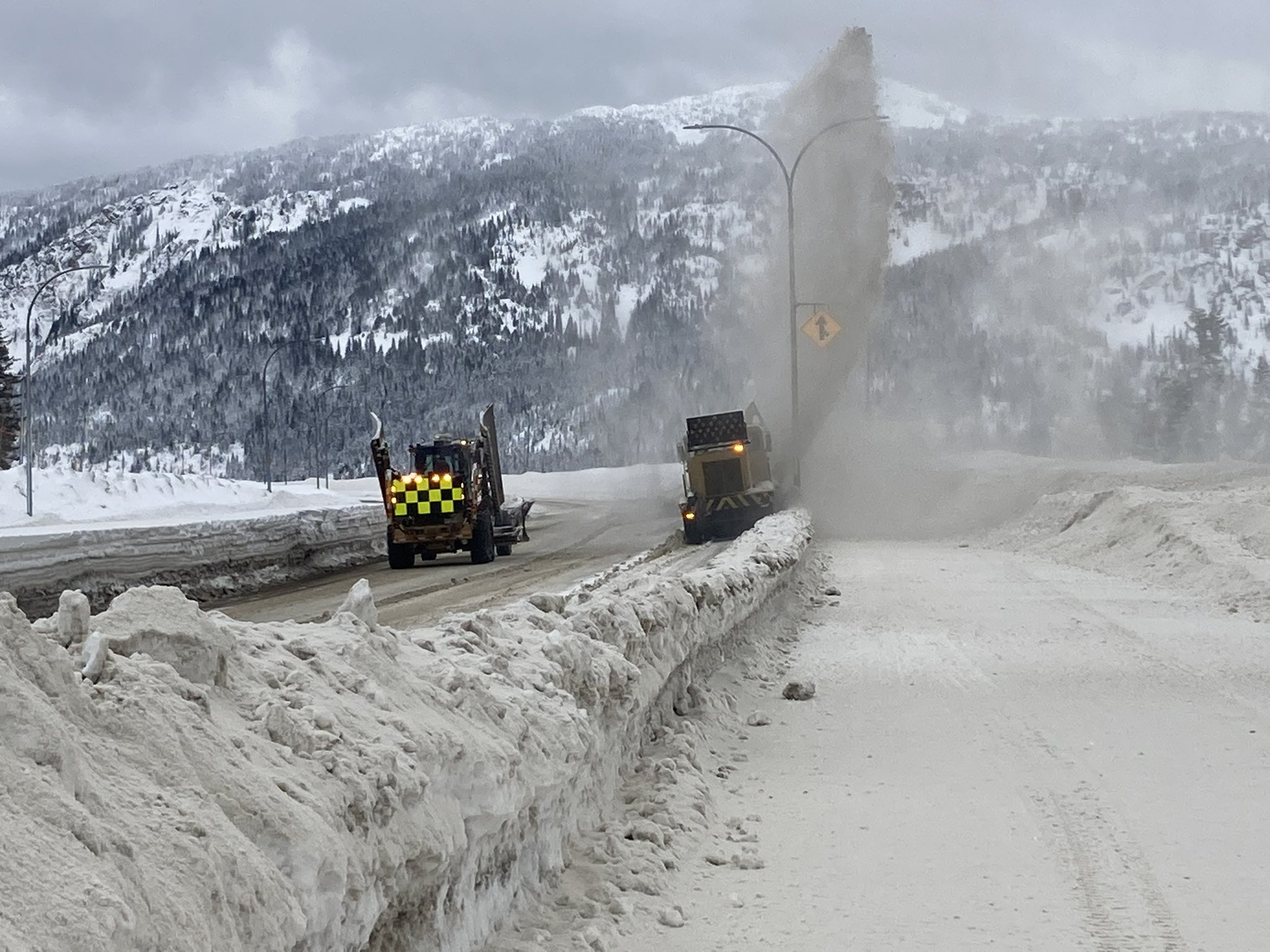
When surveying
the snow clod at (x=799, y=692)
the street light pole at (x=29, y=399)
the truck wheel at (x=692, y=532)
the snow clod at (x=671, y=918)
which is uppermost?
the street light pole at (x=29, y=399)

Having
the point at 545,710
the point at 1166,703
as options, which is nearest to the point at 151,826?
the point at 545,710

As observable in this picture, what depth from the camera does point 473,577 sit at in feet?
87.2

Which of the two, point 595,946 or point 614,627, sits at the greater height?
point 614,627

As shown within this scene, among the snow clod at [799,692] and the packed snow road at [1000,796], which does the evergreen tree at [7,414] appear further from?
the snow clod at [799,692]

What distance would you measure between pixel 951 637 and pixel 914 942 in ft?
33.9

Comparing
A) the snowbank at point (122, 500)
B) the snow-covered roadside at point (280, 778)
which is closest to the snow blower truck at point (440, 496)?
the snowbank at point (122, 500)

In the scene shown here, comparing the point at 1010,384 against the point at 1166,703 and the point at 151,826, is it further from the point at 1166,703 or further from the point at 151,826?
the point at 151,826

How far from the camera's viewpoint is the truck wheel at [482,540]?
102 ft

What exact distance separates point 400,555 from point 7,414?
57.7 meters

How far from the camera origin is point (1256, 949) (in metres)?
5.83

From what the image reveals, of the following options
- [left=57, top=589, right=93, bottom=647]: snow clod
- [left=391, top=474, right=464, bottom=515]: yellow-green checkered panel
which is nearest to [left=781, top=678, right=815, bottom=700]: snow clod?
[left=57, top=589, right=93, bottom=647]: snow clod

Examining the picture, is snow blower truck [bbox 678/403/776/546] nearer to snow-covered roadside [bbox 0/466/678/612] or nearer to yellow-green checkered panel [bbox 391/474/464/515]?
snow-covered roadside [bbox 0/466/678/612]

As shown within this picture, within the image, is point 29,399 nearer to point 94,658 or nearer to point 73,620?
point 73,620

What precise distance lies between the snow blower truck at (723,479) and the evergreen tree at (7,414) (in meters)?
49.8
